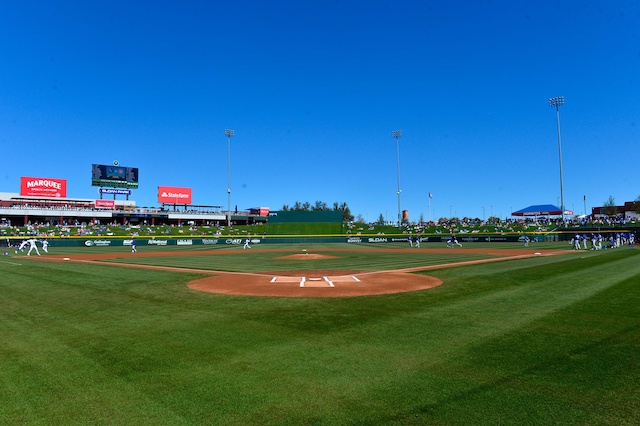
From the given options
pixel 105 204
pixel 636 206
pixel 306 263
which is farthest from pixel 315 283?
pixel 636 206

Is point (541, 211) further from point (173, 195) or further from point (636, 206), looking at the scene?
point (173, 195)

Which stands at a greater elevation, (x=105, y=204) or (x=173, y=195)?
(x=173, y=195)

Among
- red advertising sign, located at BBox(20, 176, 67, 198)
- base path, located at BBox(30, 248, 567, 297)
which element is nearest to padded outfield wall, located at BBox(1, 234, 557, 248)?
base path, located at BBox(30, 248, 567, 297)

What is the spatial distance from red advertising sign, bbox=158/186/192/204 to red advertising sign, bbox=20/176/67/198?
20.5 metres

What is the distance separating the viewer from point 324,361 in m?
5.48

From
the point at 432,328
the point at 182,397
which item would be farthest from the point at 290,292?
the point at 182,397

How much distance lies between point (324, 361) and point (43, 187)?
327 ft

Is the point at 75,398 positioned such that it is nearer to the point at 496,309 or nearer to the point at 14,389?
the point at 14,389

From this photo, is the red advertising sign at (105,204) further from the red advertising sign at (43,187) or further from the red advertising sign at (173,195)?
the red advertising sign at (173,195)

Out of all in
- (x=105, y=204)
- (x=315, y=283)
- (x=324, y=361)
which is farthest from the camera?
(x=105, y=204)

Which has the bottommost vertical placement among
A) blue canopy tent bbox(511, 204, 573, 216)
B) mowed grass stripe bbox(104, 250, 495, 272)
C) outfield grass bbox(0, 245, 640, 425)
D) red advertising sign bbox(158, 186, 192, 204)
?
mowed grass stripe bbox(104, 250, 495, 272)

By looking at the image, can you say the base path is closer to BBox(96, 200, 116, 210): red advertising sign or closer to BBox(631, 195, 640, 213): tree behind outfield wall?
BBox(96, 200, 116, 210): red advertising sign

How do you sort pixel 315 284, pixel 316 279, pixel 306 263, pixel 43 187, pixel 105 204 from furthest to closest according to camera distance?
pixel 105 204 → pixel 43 187 → pixel 306 263 → pixel 316 279 → pixel 315 284

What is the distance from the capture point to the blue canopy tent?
114863 millimetres
